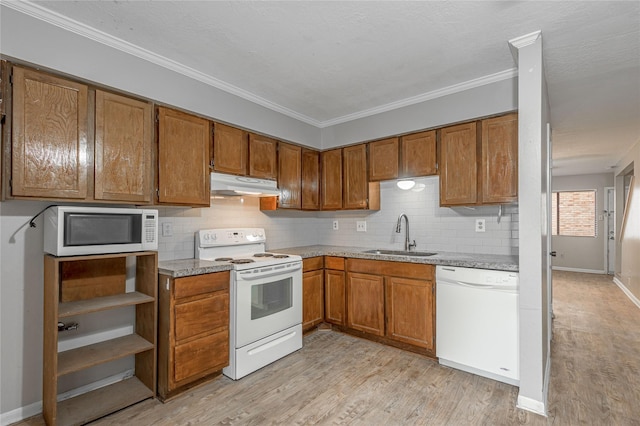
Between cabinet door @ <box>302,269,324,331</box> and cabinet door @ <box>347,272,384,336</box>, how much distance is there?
33 cm

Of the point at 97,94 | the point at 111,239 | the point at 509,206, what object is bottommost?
the point at 111,239

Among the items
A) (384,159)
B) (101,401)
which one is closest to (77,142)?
(101,401)

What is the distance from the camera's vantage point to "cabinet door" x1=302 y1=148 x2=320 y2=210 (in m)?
3.96

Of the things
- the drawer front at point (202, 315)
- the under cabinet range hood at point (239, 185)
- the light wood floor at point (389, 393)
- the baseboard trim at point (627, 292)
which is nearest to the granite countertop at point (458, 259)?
the under cabinet range hood at point (239, 185)

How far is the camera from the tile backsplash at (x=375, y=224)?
3047 mm

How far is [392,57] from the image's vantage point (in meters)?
2.51

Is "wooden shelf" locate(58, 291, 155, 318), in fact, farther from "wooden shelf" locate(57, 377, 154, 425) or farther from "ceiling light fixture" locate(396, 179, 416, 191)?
"ceiling light fixture" locate(396, 179, 416, 191)

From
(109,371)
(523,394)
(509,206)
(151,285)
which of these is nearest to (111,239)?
(151,285)

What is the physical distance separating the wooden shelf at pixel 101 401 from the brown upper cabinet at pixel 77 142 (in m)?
1.38

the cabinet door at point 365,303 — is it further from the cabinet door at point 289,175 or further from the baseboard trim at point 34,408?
the baseboard trim at point 34,408

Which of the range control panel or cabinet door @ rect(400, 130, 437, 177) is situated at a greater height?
cabinet door @ rect(400, 130, 437, 177)

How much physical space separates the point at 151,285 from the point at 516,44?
3.15m

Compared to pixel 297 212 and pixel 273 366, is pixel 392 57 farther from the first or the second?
pixel 273 366

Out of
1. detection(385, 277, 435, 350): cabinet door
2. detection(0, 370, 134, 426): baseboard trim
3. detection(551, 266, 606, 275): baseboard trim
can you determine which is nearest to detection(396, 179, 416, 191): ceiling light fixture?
detection(385, 277, 435, 350): cabinet door
